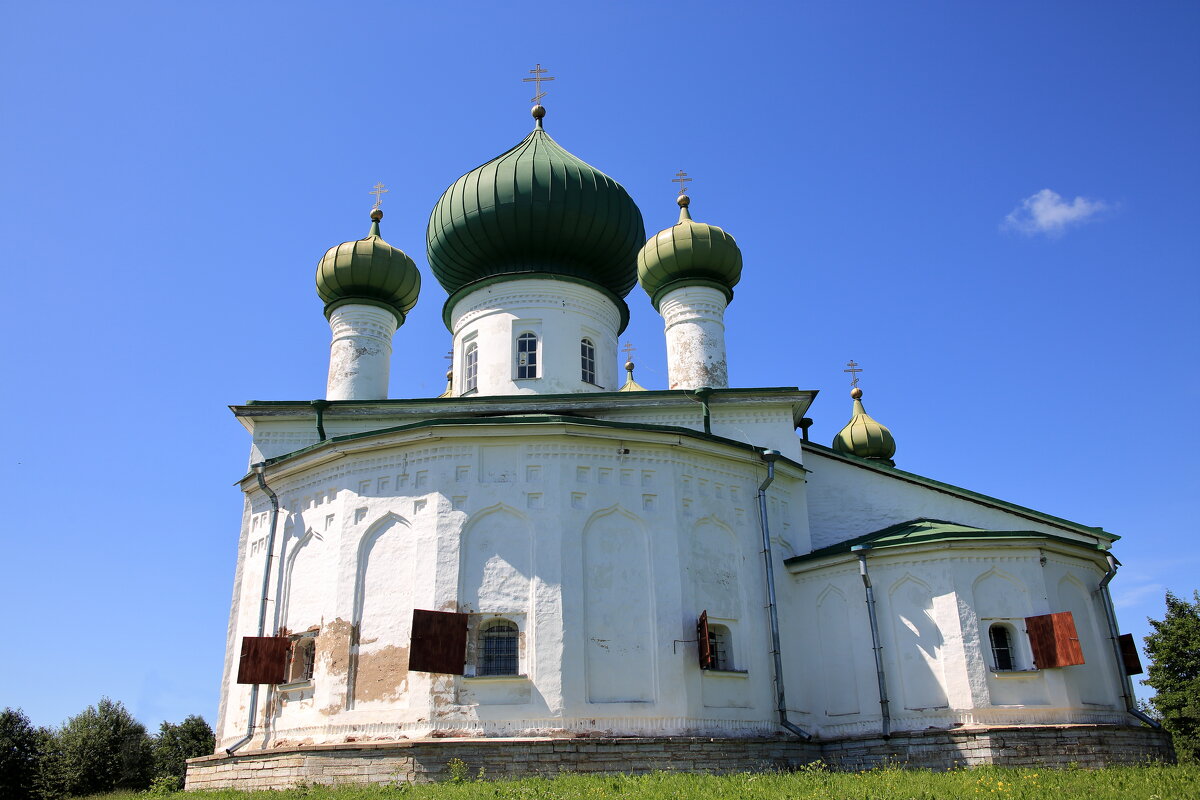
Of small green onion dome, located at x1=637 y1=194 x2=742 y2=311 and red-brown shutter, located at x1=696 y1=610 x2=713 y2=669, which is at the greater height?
small green onion dome, located at x1=637 y1=194 x2=742 y2=311

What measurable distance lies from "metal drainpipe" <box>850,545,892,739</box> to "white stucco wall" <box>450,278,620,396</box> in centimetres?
515

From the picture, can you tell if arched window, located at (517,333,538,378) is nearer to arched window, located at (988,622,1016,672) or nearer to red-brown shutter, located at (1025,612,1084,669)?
arched window, located at (988,622,1016,672)

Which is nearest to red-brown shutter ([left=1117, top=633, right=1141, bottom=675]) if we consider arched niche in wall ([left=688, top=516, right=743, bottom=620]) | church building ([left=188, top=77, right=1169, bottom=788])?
church building ([left=188, top=77, right=1169, bottom=788])

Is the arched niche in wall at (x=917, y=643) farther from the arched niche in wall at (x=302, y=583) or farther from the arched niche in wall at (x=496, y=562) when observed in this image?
the arched niche in wall at (x=302, y=583)

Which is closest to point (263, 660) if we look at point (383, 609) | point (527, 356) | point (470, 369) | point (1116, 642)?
point (383, 609)

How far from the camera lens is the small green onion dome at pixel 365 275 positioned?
51.8ft

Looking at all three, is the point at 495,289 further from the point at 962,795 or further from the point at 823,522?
the point at 962,795

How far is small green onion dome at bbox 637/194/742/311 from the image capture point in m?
15.3

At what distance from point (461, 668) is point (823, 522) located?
6297mm

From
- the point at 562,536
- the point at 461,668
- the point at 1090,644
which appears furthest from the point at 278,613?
the point at 1090,644

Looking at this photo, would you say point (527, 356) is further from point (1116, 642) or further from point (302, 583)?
point (1116, 642)

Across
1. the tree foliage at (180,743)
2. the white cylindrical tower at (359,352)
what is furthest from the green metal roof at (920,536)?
the tree foliage at (180,743)

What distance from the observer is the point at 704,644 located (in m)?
10.8

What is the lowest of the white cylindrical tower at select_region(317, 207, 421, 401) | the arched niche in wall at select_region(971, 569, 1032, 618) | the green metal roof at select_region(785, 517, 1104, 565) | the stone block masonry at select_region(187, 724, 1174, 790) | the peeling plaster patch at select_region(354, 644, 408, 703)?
the stone block masonry at select_region(187, 724, 1174, 790)
